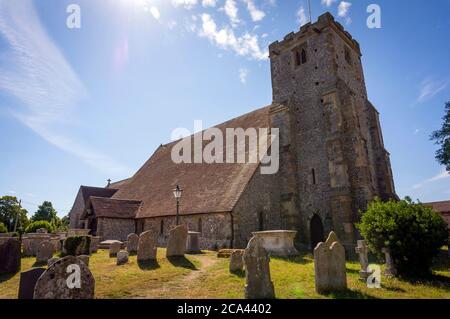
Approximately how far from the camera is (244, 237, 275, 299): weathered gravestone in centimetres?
698

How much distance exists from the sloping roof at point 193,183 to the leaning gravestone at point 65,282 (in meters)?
11.3

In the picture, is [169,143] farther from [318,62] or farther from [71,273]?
[71,273]

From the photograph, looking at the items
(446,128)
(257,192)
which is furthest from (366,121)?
(257,192)

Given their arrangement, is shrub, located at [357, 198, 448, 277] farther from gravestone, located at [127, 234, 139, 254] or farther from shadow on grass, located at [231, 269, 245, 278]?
gravestone, located at [127, 234, 139, 254]

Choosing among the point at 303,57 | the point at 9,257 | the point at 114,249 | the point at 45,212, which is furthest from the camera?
the point at 45,212

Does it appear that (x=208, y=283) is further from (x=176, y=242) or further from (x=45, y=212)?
(x=45, y=212)

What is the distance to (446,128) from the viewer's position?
20000mm

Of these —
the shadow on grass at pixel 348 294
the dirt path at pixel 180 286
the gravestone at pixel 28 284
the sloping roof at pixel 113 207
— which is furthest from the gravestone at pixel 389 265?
the sloping roof at pixel 113 207

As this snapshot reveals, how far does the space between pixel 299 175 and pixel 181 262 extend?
11686 millimetres

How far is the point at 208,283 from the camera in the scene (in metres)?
8.73

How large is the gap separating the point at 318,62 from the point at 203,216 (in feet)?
45.8

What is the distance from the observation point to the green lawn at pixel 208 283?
24.7ft

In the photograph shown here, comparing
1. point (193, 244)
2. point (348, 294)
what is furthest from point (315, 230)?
point (348, 294)

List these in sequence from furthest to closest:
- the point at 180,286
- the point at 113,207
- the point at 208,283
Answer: the point at 113,207 → the point at 208,283 → the point at 180,286
